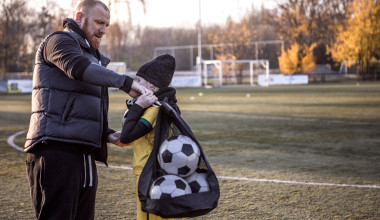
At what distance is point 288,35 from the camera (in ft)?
186

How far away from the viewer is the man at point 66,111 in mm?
2654

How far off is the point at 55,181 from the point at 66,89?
586 millimetres

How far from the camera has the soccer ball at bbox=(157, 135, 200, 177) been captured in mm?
2787

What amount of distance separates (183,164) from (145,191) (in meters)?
0.29

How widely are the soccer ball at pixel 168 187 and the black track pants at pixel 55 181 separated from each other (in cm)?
54

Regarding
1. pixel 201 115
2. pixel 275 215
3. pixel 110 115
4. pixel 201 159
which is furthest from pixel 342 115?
pixel 201 159

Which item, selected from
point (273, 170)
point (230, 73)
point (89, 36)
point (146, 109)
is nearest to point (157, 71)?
point (146, 109)

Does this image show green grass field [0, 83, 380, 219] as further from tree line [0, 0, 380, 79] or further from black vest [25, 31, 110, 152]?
tree line [0, 0, 380, 79]

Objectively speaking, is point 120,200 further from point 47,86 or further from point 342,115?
point 342,115

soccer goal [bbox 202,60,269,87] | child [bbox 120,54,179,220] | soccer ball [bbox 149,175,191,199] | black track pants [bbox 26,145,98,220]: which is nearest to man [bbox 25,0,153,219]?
black track pants [bbox 26,145,98,220]

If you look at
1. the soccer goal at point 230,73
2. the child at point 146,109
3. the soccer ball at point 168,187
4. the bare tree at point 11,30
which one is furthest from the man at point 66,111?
the soccer goal at point 230,73

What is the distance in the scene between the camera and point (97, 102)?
A: 9.59 ft

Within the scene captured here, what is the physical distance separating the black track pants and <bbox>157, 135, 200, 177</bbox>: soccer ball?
57 centimetres

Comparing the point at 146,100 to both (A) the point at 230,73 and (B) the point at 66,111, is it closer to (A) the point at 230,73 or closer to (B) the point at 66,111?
(B) the point at 66,111
